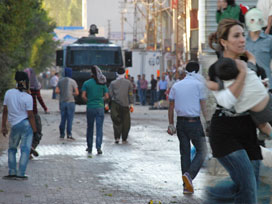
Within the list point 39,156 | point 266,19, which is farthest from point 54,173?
point 266,19

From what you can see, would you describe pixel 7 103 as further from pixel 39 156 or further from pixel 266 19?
pixel 266 19

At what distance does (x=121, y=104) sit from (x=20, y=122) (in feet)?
22.7

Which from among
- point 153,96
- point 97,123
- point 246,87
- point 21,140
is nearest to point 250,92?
point 246,87

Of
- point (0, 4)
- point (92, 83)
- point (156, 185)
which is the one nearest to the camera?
point (156, 185)

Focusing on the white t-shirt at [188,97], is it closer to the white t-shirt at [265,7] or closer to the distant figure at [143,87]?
the white t-shirt at [265,7]

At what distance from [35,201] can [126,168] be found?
3600 mm

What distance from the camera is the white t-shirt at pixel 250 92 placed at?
5227 millimetres

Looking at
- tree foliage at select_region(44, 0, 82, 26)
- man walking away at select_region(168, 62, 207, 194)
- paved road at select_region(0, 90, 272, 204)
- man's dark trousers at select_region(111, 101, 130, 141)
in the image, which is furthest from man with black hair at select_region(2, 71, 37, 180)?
tree foliage at select_region(44, 0, 82, 26)

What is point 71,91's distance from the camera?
18406mm

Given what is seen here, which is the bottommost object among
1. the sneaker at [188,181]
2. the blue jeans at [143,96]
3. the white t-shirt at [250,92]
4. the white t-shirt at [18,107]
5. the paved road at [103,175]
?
the blue jeans at [143,96]

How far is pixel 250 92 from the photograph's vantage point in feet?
17.1

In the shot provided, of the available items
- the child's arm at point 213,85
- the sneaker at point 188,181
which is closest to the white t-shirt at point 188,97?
the sneaker at point 188,181

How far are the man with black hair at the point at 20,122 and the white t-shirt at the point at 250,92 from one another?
19.4 ft

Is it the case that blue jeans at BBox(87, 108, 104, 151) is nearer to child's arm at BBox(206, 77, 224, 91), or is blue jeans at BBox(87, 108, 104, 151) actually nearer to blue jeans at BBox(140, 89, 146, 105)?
child's arm at BBox(206, 77, 224, 91)
